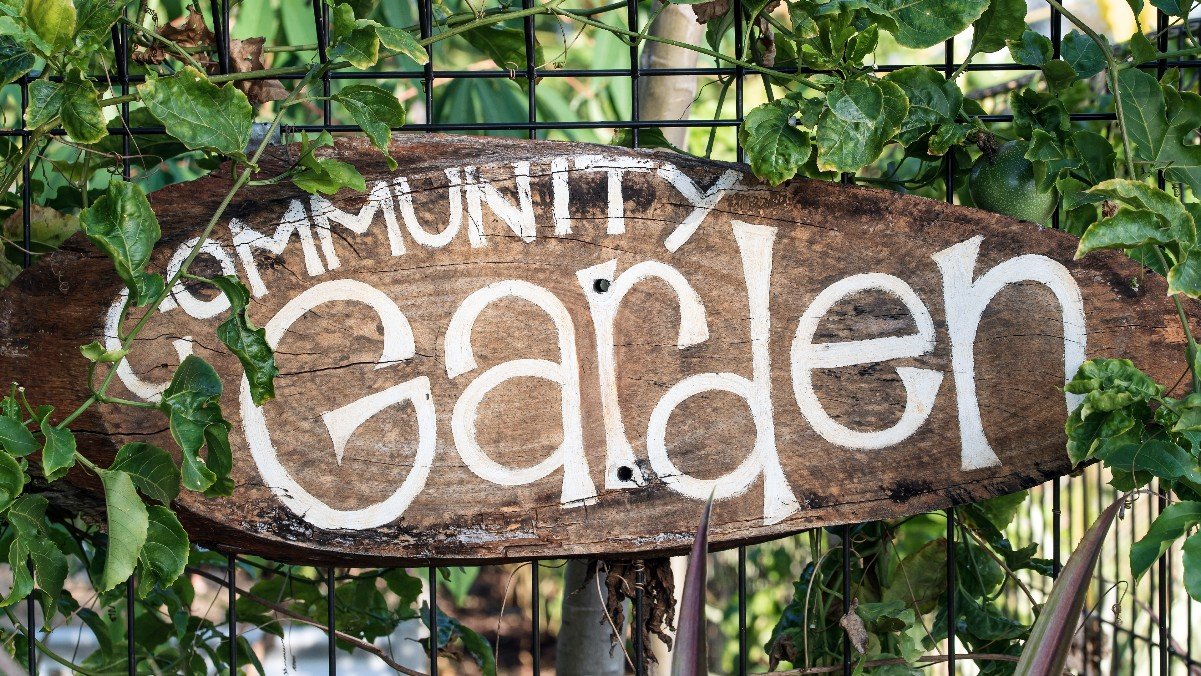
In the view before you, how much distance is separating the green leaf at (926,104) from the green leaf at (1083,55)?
4.9 inches

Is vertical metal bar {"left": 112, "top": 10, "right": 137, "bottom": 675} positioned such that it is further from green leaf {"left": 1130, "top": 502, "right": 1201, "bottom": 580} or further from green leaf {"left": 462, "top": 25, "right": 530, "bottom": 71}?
green leaf {"left": 1130, "top": 502, "right": 1201, "bottom": 580}

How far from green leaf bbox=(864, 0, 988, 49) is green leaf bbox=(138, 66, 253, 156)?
555mm

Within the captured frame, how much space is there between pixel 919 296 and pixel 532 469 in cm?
43

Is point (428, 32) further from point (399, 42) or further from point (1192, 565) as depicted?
point (1192, 565)

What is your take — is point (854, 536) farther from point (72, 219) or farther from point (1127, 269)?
point (72, 219)

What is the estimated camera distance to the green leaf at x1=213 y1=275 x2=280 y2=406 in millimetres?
821

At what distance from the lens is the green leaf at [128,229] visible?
0.78 metres

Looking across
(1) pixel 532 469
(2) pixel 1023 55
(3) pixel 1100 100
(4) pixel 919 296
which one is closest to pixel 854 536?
(4) pixel 919 296

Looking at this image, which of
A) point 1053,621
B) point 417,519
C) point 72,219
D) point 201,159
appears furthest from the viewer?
point 201,159

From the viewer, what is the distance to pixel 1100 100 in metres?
1.61

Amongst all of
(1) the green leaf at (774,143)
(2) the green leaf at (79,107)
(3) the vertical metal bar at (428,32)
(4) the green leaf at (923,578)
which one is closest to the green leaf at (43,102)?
(2) the green leaf at (79,107)

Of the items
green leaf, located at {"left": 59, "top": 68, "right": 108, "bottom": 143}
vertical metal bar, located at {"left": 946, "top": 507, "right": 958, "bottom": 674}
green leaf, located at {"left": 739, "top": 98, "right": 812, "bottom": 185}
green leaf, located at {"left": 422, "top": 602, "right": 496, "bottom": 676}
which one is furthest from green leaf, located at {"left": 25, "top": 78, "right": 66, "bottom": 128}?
vertical metal bar, located at {"left": 946, "top": 507, "right": 958, "bottom": 674}

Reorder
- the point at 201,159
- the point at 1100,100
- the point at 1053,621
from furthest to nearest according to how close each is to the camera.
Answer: the point at 1100,100
the point at 201,159
the point at 1053,621

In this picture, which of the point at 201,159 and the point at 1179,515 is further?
the point at 201,159
